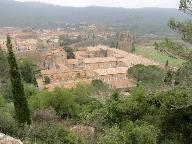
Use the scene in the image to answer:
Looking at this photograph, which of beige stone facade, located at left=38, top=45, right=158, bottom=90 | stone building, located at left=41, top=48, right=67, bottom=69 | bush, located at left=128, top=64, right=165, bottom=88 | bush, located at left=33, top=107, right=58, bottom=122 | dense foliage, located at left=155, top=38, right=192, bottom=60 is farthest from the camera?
stone building, located at left=41, top=48, right=67, bottom=69

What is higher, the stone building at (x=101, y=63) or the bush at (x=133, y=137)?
the bush at (x=133, y=137)

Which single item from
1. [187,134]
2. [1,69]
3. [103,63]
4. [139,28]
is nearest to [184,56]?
[187,134]

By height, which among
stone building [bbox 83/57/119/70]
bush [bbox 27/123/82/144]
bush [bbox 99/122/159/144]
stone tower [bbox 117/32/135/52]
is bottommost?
stone tower [bbox 117/32/135/52]

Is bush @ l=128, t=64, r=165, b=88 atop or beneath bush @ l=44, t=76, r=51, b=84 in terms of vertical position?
atop

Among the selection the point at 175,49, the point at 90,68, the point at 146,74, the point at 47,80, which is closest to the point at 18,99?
the point at 175,49

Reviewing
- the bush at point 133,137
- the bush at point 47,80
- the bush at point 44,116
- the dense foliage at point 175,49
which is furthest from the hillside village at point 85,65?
the dense foliage at point 175,49

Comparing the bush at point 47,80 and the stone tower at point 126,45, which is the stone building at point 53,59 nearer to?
the bush at point 47,80

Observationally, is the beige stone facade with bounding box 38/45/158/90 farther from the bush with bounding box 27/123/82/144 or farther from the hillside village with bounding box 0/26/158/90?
the bush with bounding box 27/123/82/144

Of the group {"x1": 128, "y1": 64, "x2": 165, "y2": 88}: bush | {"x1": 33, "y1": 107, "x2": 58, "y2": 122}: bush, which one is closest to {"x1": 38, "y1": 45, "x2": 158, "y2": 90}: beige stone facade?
{"x1": 128, "y1": 64, "x2": 165, "y2": 88}: bush

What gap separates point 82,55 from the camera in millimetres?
81812

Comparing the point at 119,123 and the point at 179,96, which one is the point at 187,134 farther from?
the point at 119,123

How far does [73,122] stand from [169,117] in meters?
5.44

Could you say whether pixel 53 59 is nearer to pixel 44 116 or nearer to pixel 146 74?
pixel 146 74

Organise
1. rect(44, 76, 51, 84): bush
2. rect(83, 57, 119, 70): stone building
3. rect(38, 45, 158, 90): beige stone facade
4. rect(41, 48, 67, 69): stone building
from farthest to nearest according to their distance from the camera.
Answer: rect(83, 57, 119, 70): stone building
rect(41, 48, 67, 69): stone building
rect(44, 76, 51, 84): bush
rect(38, 45, 158, 90): beige stone facade
